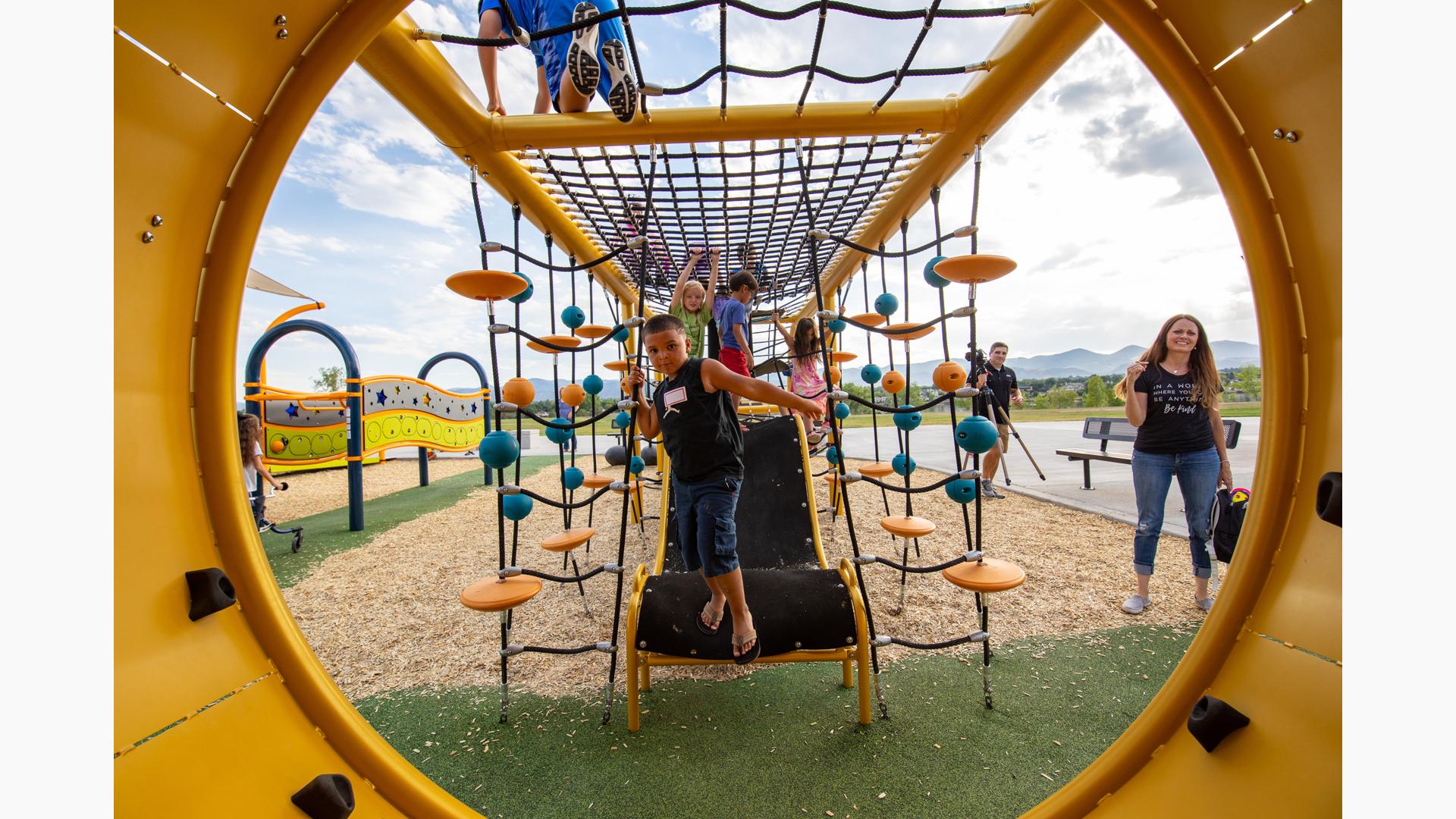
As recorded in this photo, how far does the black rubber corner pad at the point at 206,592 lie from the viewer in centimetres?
76

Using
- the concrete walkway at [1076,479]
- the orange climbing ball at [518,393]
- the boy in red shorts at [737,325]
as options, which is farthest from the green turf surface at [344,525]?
the concrete walkway at [1076,479]

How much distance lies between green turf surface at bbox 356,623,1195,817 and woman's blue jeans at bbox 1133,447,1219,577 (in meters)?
0.54

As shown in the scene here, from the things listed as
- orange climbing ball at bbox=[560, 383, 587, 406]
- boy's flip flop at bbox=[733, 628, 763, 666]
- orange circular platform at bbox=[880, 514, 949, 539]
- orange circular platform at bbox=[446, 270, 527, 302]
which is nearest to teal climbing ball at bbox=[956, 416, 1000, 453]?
orange circular platform at bbox=[880, 514, 949, 539]

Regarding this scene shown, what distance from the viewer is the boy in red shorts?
11.8 ft

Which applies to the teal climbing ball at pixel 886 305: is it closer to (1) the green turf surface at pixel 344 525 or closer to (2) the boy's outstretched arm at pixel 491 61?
(2) the boy's outstretched arm at pixel 491 61

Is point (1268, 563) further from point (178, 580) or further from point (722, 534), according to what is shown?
point (178, 580)

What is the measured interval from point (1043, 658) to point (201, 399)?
291cm

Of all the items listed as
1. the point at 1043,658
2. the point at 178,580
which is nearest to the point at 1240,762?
the point at 1043,658

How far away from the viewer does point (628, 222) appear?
3.00 metres

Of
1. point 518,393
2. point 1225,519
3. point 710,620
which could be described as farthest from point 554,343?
point 1225,519

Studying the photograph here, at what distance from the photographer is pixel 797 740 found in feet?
5.47

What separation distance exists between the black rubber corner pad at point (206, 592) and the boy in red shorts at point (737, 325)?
9.73 ft

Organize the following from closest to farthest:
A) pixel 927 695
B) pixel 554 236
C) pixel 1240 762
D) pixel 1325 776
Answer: pixel 1325 776, pixel 1240 762, pixel 927 695, pixel 554 236

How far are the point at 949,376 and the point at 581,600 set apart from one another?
252 centimetres
